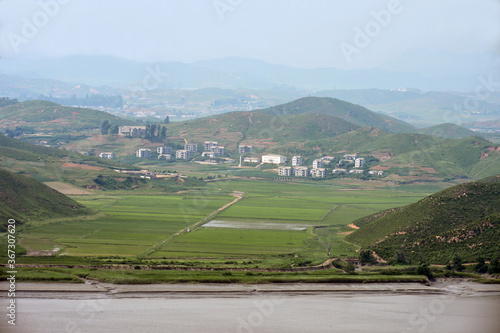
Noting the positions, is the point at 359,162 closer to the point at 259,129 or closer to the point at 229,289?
the point at 259,129

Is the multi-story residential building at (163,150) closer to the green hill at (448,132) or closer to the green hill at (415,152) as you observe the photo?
the green hill at (415,152)

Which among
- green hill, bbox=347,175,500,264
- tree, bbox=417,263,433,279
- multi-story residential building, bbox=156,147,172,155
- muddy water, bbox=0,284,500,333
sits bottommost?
muddy water, bbox=0,284,500,333

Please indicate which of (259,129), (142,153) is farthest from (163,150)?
(259,129)

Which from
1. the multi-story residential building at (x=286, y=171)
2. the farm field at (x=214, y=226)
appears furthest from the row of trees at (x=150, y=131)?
the farm field at (x=214, y=226)

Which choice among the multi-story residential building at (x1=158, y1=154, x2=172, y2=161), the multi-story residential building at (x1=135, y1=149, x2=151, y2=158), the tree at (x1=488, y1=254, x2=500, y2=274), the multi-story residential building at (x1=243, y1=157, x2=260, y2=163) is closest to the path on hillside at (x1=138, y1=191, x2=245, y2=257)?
the tree at (x1=488, y1=254, x2=500, y2=274)

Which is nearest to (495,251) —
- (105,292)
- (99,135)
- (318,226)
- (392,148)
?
(318,226)

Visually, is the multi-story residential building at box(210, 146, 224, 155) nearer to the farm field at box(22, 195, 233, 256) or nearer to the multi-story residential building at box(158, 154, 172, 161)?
the multi-story residential building at box(158, 154, 172, 161)
